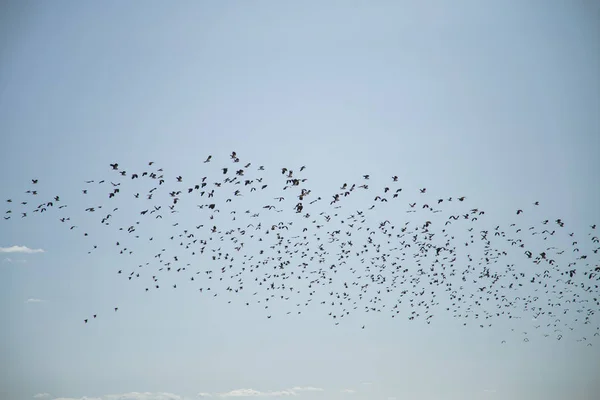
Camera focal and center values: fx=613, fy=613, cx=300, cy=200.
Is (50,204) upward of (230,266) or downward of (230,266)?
upward

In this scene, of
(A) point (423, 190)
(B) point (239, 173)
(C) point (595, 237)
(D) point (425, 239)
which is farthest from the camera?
(C) point (595, 237)

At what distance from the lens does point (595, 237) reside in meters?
69.6

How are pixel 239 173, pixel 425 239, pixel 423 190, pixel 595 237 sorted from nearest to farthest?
pixel 239 173
pixel 423 190
pixel 425 239
pixel 595 237

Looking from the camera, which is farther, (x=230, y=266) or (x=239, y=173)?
(x=230, y=266)

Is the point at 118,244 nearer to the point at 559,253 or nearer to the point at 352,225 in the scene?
the point at 352,225

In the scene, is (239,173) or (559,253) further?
(559,253)

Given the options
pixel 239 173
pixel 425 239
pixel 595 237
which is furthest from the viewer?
pixel 595 237

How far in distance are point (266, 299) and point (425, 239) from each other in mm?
17835

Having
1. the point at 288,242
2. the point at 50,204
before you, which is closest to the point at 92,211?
the point at 50,204

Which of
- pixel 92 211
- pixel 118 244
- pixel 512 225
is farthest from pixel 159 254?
pixel 512 225

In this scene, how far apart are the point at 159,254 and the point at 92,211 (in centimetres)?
876

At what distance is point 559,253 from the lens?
66.4m

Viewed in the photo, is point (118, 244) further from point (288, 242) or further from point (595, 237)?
point (595, 237)

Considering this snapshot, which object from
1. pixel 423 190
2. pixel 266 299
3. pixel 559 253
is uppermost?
pixel 423 190
